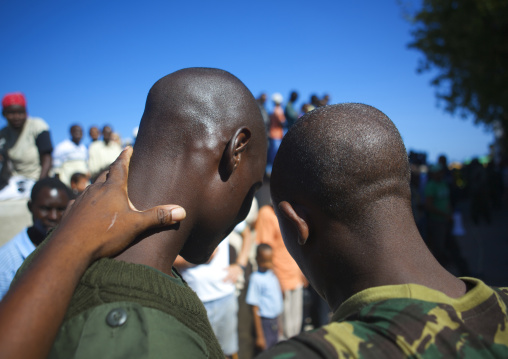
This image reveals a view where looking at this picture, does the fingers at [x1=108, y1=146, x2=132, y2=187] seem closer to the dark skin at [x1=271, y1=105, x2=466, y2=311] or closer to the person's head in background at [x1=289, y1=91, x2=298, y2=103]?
the dark skin at [x1=271, y1=105, x2=466, y2=311]

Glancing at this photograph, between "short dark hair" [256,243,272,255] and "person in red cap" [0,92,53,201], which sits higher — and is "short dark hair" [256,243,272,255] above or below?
below

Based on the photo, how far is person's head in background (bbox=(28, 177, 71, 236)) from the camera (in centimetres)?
344

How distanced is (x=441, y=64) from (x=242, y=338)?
69.3 ft

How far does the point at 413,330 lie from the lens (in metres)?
0.99

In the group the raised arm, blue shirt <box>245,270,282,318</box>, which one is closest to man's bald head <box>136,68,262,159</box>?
the raised arm

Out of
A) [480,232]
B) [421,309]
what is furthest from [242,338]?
[480,232]

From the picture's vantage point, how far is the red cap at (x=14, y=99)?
16.4 ft

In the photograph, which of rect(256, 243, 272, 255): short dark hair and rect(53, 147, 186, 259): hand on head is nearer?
rect(53, 147, 186, 259): hand on head

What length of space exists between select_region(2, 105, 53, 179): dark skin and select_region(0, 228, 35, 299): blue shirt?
2.30 m

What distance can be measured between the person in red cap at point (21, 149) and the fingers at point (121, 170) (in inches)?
165

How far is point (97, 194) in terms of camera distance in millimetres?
1333

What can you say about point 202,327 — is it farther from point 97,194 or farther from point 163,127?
point 163,127

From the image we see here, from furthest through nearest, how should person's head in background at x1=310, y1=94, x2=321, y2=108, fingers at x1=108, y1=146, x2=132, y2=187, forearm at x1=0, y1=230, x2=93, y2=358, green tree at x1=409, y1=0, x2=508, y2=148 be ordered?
green tree at x1=409, y1=0, x2=508, y2=148
person's head in background at x1=310, y1=94, x2=321, y2=108
fingers at x1=108, y1=146, x2=132, y2=187
forearm at x1=0, y1=230, x2=93, y2=358

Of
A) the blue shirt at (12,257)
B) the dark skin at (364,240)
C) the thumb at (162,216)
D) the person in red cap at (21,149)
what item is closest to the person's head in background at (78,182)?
the person in red cap at (21,149)
